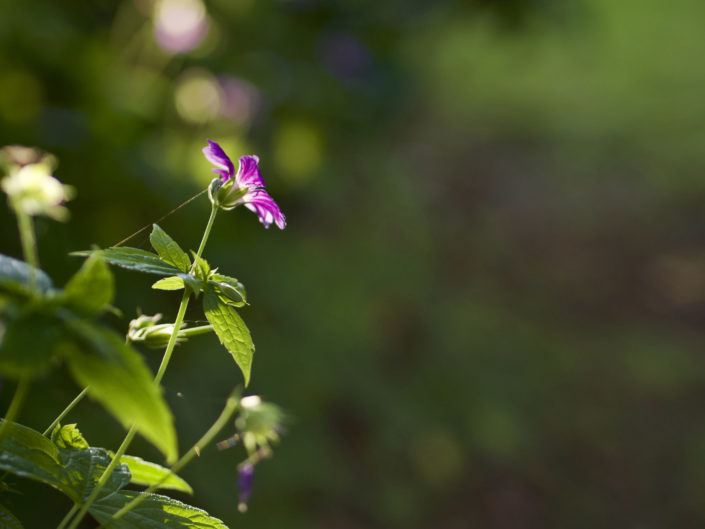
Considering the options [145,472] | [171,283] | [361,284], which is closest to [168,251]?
[171,283]

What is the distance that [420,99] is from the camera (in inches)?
227

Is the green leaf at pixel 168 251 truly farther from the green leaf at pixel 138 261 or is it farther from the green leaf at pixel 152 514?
the green leaf at pixel 152 514

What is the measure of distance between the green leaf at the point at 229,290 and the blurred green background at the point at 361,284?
560 mm

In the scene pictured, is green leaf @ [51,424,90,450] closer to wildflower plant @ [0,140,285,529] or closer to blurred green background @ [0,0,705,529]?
wildflower plant @ [0,140,285,529]

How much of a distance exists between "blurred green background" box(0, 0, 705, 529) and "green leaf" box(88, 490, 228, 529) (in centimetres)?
57

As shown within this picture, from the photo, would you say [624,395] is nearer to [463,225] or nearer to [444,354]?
[444,354]

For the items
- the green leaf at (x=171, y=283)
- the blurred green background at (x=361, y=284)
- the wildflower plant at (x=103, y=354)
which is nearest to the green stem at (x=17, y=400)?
the wildflower plant at (x=103, y=354)

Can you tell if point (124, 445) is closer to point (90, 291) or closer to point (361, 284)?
point (90, 291)

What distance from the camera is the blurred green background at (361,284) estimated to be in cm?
190

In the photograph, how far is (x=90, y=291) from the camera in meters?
0.28

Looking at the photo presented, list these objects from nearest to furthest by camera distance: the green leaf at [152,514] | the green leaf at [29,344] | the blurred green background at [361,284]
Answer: the green leaf at [29,344]
the green leaf at [152,514]
the blurred green background at [361,284]

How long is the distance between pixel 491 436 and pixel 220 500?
3.94 ft

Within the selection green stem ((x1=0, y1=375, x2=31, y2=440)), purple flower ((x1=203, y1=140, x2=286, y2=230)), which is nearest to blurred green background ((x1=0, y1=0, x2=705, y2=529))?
purple flower ((x1=203, y1=140, x2=286, y2=230))

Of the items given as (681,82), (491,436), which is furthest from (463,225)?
(681,82)
